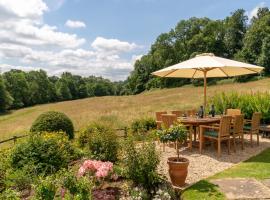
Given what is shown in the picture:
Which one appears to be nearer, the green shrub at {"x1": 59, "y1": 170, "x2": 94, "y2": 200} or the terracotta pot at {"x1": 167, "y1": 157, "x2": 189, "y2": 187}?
the green shrub at {"x1": 59, "y1": 170, "x2": 94, "y2": 200}

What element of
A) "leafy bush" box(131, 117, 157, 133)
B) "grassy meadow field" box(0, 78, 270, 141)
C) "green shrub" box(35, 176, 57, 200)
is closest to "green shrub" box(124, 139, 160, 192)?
"green shrub" box(35, 176, 57, 200)

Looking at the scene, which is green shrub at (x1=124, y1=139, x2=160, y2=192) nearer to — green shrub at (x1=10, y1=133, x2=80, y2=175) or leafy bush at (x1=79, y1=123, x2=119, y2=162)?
leafy bush at (x1=79, y1=123, x2=119, y2=162)

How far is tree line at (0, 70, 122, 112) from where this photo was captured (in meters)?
56.1

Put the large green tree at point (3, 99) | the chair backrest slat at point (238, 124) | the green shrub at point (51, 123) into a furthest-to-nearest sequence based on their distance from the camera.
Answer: the large green tree at point (3, 99) → the green shrub at point (51, 123) → the chair backrest slat at point (238, 124)

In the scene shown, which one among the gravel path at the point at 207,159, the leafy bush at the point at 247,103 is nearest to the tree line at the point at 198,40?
the leafy bush at the point at 247,103

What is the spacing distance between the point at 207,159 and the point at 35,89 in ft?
206

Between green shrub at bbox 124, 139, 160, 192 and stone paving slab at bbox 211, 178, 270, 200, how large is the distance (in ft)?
3.87

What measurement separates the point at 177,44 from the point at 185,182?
52.8m

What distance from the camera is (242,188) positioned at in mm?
5195

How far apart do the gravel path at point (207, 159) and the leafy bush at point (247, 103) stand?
187 cm

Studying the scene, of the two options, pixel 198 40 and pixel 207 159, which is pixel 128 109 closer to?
pixel 207 159

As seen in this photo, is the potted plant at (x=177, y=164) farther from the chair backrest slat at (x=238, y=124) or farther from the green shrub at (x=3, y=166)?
the green shrub at (x=3, y=166)

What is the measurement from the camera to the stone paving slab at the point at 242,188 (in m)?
4.83

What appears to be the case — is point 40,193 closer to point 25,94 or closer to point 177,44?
point 177,44
